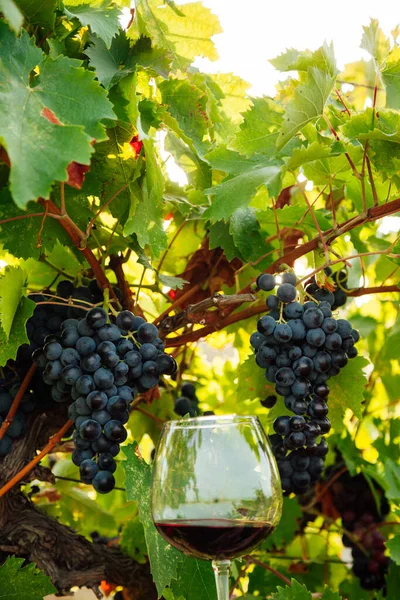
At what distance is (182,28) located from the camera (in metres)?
1.03

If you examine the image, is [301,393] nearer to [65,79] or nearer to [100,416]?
[100,416]

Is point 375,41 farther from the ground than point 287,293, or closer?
farther from the ground

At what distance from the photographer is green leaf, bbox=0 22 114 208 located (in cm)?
64

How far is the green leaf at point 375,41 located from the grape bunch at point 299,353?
30 centimetres

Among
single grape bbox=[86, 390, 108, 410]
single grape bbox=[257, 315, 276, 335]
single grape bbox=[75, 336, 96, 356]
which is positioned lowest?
single grape bbox=[257, 315, 276, 335]

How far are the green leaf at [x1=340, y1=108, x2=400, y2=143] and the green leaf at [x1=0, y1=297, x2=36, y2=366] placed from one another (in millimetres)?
431

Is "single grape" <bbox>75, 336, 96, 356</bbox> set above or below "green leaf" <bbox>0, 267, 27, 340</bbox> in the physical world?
below

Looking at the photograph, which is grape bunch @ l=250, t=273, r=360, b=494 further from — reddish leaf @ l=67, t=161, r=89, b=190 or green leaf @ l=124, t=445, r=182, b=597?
reddish leaf @ l=67, t=161, r=89, b=190

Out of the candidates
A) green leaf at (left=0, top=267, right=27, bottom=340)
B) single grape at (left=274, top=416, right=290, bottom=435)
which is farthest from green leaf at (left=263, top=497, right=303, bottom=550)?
green leaf at (left=0, top=267, right=27, bottom=340)

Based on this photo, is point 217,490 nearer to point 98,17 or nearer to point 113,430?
point 113,430

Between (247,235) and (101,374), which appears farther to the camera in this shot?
(247,235)

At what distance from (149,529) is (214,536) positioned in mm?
153

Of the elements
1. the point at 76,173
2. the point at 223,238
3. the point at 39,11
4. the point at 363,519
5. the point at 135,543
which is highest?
the point at 39,11

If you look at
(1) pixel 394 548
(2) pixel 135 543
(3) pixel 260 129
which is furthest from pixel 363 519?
(3) pixel 260 129
